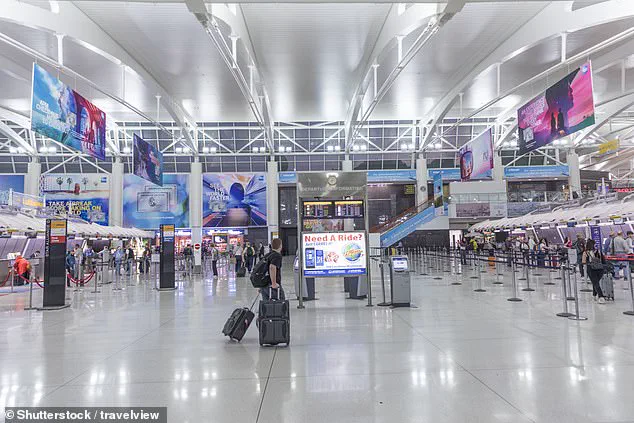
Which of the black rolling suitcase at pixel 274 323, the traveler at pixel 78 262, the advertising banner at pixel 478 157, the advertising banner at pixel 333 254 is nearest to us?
the black rolling suitcase at pixel 274 323

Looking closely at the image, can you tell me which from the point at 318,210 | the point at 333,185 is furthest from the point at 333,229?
the point at 333,185

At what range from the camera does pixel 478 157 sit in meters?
25.7

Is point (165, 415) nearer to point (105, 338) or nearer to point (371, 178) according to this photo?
point (105, 338)

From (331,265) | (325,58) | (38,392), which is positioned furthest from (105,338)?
(325,58)

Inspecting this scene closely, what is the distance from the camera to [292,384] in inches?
178

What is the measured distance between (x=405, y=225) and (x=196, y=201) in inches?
715

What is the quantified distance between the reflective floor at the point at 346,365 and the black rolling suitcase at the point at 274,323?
0.14 meters

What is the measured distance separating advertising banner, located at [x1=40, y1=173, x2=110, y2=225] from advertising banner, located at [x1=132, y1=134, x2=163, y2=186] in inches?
637

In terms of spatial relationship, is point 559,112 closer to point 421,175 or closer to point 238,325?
point 238,325

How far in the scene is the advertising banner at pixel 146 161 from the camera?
72.7 feet

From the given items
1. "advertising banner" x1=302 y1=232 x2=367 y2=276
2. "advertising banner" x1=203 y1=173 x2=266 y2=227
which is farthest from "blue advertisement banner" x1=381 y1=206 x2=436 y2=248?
"advertising banner" x1=302 y1=232 x2=367 y2=276

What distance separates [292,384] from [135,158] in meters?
20.1

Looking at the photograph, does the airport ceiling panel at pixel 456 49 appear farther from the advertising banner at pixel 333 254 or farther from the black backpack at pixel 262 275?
the black backpack at pixel 262 275

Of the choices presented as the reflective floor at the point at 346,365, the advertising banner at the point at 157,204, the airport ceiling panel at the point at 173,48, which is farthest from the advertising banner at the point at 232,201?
the reflective floor at the point at 346,365
